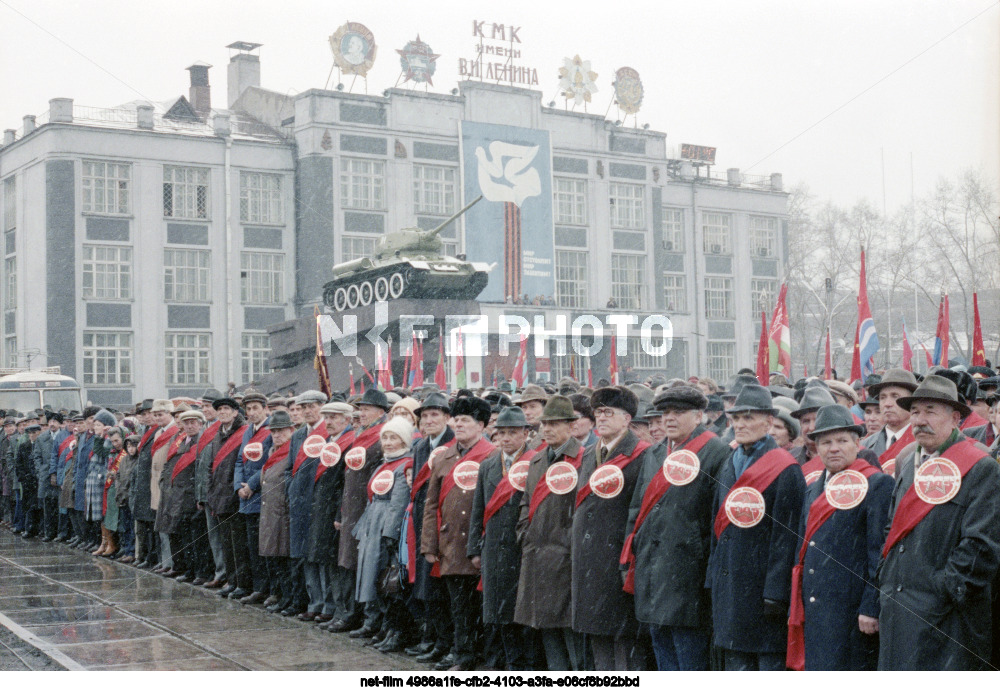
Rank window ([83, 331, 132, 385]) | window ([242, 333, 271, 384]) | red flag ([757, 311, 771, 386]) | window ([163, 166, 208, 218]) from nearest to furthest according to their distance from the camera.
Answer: red flag ([757, 311, 771, 386]) < window ([83, 331, 132, 385]) < window ([163, 166, 208, 218]) < window ([242, 333, 271, 384])

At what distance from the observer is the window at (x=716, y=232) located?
44125 mm

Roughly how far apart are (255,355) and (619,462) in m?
34.2

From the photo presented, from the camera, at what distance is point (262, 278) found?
40688mm

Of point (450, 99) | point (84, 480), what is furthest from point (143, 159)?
point (84, 480)

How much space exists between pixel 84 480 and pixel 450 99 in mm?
27734

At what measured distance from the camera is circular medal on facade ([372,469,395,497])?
833 cm

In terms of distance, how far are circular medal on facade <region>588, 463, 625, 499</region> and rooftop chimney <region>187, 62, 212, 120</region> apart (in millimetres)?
39264

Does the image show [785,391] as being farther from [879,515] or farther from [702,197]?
[702,197]

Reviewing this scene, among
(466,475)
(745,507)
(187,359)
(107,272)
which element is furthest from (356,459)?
(107,272)

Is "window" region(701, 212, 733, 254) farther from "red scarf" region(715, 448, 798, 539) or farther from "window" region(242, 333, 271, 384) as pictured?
"red scarf" region(715, 448, 798, 539)

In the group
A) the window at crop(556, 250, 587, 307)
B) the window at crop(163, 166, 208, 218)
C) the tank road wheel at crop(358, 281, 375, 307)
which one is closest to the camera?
the tank road wheel at crop(358, 281, 375, 307)

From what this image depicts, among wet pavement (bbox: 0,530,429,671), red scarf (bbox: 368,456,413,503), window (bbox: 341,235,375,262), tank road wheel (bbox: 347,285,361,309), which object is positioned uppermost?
window (bbox: 341,235,375,262)

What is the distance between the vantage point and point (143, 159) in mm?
37469

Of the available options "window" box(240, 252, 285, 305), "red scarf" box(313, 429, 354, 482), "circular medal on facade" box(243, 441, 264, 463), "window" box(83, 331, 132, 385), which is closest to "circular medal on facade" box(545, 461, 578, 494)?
"red scarf" box(313, 429, 354, 482)
